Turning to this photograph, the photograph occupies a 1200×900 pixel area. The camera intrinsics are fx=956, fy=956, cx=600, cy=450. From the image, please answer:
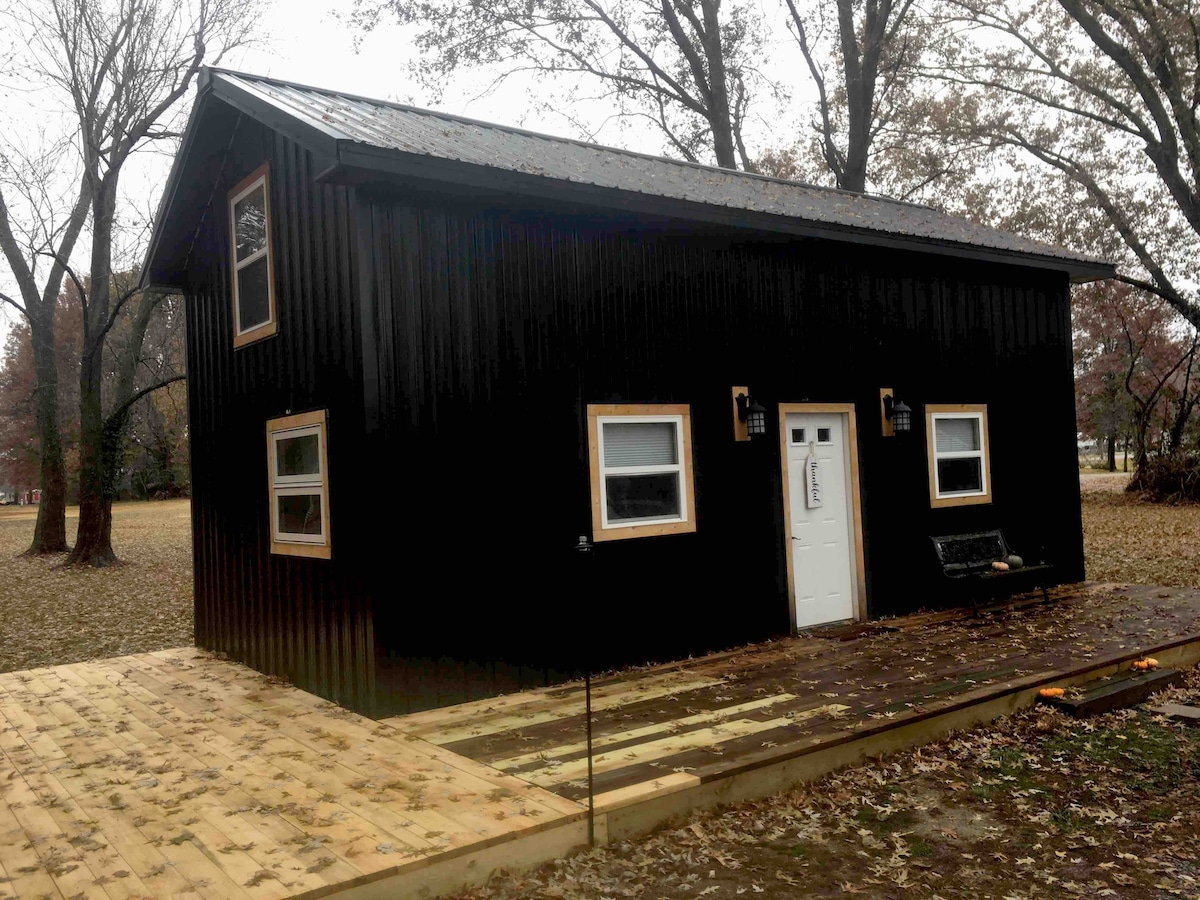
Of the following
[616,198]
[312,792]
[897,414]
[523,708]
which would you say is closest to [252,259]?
[616,198]

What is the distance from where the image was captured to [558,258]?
7.36m

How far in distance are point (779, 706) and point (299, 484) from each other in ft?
12.7

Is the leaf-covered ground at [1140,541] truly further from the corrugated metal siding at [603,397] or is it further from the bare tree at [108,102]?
the bare tree at [108,102]

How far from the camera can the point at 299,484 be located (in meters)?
7.29

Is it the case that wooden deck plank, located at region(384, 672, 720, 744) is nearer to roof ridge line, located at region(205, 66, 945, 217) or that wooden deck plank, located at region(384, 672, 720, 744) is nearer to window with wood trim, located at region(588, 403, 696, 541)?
window with wood trim, located at region(588, 403, 696, 541)

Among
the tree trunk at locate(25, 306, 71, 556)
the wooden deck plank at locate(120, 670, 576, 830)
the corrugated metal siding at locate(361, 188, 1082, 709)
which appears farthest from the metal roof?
the tree trunk at locate(25, 306, 71, 556)

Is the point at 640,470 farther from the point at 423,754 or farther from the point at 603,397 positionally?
the point at 423,754

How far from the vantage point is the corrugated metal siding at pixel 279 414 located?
21.3 feet

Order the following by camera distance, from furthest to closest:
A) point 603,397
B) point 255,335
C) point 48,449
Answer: point 48,449 < point 255,335 < point 603,397

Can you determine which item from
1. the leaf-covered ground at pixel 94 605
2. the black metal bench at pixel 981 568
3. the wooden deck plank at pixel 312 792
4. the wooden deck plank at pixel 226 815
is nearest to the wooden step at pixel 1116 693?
the black metal bench at pixel 981 568

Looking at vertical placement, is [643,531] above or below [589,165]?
below

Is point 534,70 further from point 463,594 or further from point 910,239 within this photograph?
point 463,594

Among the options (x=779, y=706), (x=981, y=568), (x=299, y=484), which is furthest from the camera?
(x=981, y=568)

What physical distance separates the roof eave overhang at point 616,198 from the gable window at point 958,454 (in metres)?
1.65
